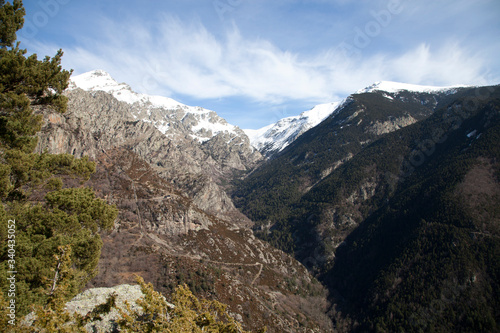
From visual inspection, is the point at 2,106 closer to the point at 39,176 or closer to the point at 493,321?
the point at 39,176

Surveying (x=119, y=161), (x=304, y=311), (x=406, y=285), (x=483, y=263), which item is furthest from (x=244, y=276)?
(x=483, y=263)

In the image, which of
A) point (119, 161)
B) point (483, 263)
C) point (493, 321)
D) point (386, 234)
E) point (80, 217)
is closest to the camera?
point (80, 217)

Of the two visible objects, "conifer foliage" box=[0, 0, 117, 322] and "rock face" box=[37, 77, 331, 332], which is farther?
"rock face" box=[37, 77, 331, 332]

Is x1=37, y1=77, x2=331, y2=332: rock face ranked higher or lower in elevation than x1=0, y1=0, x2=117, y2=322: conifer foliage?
lower

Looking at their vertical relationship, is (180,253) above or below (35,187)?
below

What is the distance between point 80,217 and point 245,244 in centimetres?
17091

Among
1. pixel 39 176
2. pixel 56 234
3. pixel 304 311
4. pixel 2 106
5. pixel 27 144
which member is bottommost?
pixel 304 311

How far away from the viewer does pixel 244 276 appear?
5522 inches

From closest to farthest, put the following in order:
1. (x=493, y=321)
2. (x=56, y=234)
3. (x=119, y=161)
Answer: (x=56, y=234)
(x=493, y=321)
(x=119, y=161)

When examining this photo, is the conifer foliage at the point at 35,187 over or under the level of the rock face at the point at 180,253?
over

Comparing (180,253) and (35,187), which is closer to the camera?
(35,187)

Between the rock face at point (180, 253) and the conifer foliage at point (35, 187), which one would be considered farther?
the rock face at point (180, 253)

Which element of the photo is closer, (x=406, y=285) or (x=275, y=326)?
(x=275, y=326)

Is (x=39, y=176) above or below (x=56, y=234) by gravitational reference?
above
